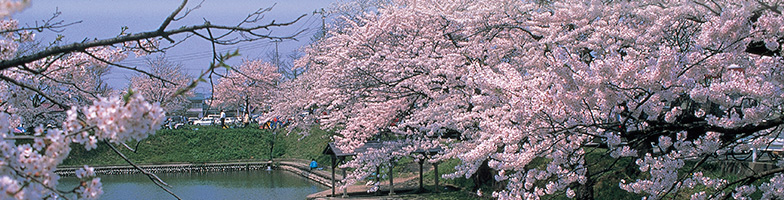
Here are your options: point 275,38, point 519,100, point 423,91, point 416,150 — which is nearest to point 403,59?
point 423,91

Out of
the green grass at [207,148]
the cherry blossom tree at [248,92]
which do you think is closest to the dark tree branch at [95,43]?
the green grass at [207,148]

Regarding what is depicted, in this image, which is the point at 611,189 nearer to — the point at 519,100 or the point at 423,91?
the point at 423,91

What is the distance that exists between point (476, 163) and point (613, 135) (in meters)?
3.64

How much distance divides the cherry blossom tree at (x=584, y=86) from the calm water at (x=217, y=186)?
7.77 metres

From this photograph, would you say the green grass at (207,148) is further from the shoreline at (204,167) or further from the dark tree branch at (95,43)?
the dark tree branch at (95,43)

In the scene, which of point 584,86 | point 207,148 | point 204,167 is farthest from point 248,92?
point 584,86

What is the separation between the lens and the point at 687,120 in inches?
212

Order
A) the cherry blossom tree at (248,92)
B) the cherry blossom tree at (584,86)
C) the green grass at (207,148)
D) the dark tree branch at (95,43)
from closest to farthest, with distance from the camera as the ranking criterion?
the dark tree branch at (95,43), the cherry blossom tree at (584,86), the green grass at (207,148), the cherry blossom tree at (248,92)

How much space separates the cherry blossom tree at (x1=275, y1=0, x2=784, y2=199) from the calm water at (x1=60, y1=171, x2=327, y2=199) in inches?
306

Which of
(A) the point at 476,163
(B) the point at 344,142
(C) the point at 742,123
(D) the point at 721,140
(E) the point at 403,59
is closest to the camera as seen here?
(C) the point at 742,123

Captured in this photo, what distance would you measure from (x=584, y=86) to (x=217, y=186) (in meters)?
20.2

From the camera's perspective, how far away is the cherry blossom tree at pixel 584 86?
15.0 feet

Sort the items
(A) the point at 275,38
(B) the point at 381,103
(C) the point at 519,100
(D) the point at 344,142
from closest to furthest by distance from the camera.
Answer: (A) the point at 275,38 → (C) the point at 519,100 → (B) the point at 381,103 → (D) the point at 344,142

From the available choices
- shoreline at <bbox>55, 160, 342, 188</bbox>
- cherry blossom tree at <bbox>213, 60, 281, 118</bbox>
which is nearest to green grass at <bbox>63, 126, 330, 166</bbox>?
shoreline at <bbox>55, 160, 342, 188</bbox>
